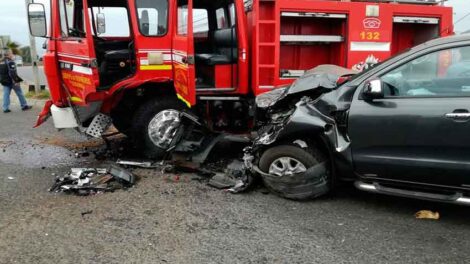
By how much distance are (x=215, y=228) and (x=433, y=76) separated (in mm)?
2369

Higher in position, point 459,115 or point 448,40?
point 448,40

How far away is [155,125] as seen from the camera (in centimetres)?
657

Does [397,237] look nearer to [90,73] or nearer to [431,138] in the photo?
[431,138]

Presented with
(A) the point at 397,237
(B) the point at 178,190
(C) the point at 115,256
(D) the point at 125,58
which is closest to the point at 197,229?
(C) the point at 115,256

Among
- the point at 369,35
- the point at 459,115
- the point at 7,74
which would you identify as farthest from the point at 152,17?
the point at 7,74

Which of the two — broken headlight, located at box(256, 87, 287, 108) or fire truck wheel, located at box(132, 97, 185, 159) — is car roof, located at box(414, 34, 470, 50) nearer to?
broken headlight, located at box(256, 87, 287, 108)

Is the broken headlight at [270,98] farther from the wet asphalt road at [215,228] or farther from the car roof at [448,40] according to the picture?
the car roof at [448,40]

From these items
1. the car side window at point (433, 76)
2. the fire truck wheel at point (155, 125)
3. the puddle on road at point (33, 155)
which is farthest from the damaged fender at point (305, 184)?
the puddle on road at point (33, 155)

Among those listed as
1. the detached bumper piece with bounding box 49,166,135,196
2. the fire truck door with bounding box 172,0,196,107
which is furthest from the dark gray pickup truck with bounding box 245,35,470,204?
the detached bumper piece with bounding box 49,166,135,196

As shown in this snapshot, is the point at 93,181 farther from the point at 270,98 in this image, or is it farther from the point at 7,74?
the point at 7,74

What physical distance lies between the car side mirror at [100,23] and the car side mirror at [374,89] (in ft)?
13.9

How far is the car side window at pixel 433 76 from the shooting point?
13.4 feet

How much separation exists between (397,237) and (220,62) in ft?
12.3

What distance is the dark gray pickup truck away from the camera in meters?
4.04
